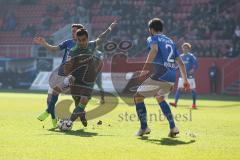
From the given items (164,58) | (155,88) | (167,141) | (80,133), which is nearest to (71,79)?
(80,133)

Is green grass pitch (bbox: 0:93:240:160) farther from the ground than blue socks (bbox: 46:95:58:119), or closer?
closer

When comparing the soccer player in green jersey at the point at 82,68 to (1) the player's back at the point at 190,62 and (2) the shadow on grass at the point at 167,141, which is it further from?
(1) the player's back at the point at 190,62

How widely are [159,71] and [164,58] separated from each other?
337 millimetres

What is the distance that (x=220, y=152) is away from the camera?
9000 mm

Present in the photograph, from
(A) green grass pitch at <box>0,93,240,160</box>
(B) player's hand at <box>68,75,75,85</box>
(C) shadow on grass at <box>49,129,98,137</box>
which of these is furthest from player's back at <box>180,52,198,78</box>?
(C) shadow on grass at <box>49,129,98,137</box>

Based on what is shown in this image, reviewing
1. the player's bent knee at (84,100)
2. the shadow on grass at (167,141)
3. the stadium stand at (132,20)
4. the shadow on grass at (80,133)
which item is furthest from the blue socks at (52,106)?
the stadium stand at (132,20)

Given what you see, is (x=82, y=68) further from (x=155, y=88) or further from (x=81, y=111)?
(x=155, y=88)

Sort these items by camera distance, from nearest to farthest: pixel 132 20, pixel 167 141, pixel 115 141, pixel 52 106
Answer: pixel 115 141 → pixel 167 141 → pixel 52 106 → pixel 132 20

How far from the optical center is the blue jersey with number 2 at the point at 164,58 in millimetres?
10836

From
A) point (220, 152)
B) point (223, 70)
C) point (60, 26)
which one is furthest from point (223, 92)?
point (220, 152)

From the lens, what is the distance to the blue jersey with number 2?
1084cm

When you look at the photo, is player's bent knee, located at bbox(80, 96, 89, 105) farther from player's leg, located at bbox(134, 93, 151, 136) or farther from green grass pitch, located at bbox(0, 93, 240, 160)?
player's leg, located at bbox(134, 93, 151, 136)

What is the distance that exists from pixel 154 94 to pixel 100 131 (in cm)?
155

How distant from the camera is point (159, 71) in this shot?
Answer: 11.1 meters
